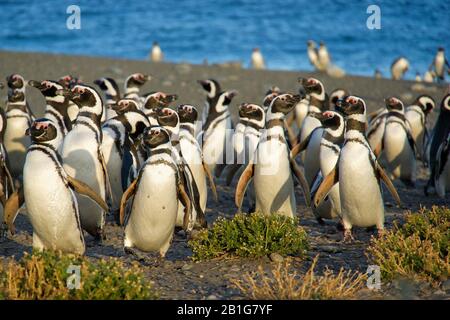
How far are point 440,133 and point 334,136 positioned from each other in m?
2.94

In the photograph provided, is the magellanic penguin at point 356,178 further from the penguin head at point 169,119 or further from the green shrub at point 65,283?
the green shrub at point 65,283

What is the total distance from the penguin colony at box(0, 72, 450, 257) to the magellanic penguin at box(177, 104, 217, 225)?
0.01 meters

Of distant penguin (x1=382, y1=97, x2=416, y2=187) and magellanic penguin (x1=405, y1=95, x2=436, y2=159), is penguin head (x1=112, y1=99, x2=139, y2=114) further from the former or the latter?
magellanic penguin (x1=405, y1=95, x2=436, y2=159)

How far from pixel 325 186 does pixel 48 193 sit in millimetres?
2851

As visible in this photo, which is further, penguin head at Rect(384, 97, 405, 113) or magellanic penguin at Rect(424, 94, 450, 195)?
penguin head at Rect(384, 97, 405, 113)

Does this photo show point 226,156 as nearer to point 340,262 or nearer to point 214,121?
point 214,121

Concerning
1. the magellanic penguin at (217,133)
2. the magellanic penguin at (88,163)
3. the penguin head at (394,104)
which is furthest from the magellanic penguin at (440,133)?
the magellanic penguin at (88,163)

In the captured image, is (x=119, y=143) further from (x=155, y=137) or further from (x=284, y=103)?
(x=155, y=137)

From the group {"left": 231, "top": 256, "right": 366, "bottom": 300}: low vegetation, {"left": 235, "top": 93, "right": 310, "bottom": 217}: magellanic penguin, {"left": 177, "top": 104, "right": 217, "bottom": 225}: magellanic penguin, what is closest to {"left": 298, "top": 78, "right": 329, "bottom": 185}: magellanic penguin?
{"left": 235, "top": 93, "right": 310, "bottom": 217}: magellanic penguin

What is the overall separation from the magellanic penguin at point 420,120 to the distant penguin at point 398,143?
5.43 feet

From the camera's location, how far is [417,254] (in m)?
6.64

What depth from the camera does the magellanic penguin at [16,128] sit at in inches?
452

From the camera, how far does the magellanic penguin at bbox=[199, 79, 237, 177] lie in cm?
1238

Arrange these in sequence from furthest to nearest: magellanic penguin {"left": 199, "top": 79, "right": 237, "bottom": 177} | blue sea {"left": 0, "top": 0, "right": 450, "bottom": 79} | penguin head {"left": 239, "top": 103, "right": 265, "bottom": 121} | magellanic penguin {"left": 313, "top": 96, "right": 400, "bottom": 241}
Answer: blue sea {"left": 0, "top": 0, "right": 450, "bottom": 79} → magellanic penguin {"left": 199, "top": 79, "right": 237, "bottom": 177} → penguin head {"left": 239, "top": 103, "right": 265, "bottom": 121} → magellanic penguin {"left": 313, "top": 96, "right": 400, "bottom": 241}
